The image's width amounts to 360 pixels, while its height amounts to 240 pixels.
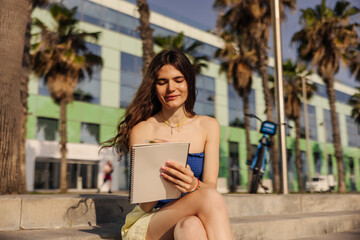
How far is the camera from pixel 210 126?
2.80m

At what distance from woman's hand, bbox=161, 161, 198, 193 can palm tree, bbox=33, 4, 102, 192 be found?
1631cm

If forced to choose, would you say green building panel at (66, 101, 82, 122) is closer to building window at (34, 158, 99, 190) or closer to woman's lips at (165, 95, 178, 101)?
building window at (34, 158, 99, 190)

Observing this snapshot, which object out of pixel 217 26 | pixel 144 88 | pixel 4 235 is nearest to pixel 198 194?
pixel 144 88

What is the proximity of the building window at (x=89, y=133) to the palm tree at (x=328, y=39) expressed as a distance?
1395cm

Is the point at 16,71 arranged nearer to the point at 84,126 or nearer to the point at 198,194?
the point at 198,194

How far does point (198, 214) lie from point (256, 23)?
15649 mm

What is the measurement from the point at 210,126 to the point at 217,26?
15.9 metres

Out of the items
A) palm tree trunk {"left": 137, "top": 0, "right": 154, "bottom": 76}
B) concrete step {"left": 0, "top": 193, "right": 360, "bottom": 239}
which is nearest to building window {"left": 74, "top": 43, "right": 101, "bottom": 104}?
palm tree trunk {"left": 137, "top": 0, "right": 154, "bottom": 76}

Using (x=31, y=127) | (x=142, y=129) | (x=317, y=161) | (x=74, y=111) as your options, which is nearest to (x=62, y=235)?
(x=142, y=129)

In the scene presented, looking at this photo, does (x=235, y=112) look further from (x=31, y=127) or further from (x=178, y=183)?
(x=178, y=183)

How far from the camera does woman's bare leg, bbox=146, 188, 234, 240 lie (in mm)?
2215

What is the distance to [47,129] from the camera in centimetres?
2172

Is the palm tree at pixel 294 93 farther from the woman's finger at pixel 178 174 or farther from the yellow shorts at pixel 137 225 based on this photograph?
the woman's finger at pixel 178 174

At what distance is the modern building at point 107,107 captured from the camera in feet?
70.2
